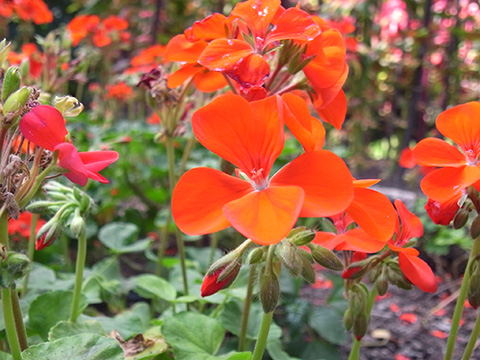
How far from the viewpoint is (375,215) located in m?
0.59

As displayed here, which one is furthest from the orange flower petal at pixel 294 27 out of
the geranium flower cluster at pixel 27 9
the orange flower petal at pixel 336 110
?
the geranium flower cluster at pixel 27 9

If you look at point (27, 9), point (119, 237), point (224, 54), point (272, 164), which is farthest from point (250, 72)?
point (27, 9)

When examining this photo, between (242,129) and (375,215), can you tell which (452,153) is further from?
(242,129)

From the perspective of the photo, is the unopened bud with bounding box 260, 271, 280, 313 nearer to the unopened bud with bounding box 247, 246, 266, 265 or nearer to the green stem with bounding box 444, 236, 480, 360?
the unopened bud with bounding box 247, 246, 266, 265

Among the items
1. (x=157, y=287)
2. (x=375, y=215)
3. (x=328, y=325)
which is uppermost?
(x=375, y=215)

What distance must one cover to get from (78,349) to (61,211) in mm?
242

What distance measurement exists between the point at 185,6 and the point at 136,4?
0.40 m

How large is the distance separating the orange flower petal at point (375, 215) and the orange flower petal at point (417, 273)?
9cm

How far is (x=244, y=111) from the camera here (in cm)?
56

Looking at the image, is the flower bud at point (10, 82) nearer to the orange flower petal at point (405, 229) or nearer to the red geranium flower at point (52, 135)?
the red geranium flower at point (52, 135)

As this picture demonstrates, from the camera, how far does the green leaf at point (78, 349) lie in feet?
2.06

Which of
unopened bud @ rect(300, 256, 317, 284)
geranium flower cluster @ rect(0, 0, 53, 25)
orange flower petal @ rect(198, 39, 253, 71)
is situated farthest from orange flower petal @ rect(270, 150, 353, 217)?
geranium flower cluster @ rect(0, 0, 53, 25)

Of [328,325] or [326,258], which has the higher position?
[326,258]

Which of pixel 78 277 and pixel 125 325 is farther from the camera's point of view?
pixel 125 325
